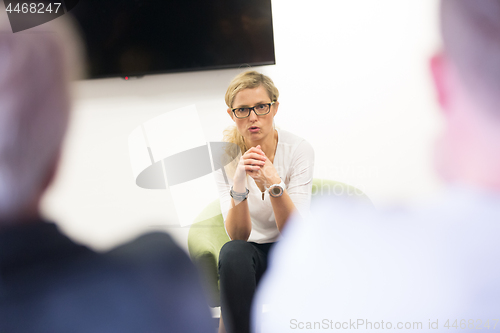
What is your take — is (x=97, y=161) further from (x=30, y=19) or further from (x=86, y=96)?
(x=30, y=19)

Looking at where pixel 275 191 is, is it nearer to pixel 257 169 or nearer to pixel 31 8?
pixel 257 169

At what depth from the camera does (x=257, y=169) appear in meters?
1.64

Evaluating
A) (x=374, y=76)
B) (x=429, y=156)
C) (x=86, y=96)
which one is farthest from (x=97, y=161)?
(x=429, y=156)

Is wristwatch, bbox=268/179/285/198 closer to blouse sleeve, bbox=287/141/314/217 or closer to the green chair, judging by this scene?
blouse sleeve, bbox=287/141/314/217

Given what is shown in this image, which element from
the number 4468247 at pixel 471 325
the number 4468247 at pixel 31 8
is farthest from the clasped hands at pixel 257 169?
the number 4468247 at pixel 31 8

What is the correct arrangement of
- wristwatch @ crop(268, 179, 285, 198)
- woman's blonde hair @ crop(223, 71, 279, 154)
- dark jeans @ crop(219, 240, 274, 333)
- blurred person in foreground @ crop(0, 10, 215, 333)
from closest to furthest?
1. dark jeans @ crop(219, 240, 274, 333)
2. wristwatch @ crop(268, 179, 285, 198)
3. woman's blonde hair @ crop(223, 71, 279, 154)
4. blurred person in foreground @ crop(0, 10, 215, 333)

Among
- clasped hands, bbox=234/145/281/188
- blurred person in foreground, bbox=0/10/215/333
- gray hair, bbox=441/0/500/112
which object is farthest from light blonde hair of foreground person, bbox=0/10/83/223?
gray hair, bbox=441/0/500/112

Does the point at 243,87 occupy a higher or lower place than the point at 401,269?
higher

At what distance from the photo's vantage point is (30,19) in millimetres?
1881

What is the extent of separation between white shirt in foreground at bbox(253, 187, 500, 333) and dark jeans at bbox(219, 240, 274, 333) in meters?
0.35

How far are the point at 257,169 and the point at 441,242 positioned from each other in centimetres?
107

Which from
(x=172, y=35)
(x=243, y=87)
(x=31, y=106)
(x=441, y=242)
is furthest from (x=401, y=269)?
(x=31, y=106)

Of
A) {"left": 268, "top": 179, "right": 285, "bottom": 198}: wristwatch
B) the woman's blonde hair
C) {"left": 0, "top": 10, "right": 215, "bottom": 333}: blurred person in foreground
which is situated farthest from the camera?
{"left": 0, "top": 10, "right": 215, "bottom": 333}: blurred person in foreground

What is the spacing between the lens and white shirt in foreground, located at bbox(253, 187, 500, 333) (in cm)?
175
